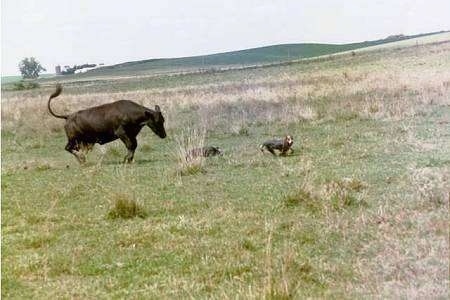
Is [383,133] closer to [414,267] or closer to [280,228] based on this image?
[280,228]

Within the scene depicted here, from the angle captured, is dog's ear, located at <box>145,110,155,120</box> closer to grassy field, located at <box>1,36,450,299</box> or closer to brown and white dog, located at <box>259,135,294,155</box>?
grassy field, located at <box>1,36,450,299</box>

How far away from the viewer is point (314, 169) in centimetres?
1294

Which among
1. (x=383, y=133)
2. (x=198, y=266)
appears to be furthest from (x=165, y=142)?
(x=198, y=266)

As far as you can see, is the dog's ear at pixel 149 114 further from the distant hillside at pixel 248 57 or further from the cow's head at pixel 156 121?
the distant hillside at pixel 248 57

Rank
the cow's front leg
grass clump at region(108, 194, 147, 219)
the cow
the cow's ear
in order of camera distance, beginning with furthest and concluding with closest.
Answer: the cow's ear
the cow
the cow's front leg
grass clump at region(108, 194, 147, 219)

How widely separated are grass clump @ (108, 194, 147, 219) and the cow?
19.9ft

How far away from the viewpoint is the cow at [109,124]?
1625 cm

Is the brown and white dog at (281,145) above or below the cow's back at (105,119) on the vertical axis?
below

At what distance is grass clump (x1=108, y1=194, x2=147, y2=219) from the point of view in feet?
31.8

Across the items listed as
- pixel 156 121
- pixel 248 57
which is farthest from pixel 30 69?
pixel 156 121

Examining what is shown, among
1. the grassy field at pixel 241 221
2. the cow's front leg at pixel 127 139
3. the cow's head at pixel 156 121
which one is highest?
the cow's head at pixel 156 121

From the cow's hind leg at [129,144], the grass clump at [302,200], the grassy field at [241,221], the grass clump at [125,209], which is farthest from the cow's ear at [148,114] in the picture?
the grass clump at [302,200]

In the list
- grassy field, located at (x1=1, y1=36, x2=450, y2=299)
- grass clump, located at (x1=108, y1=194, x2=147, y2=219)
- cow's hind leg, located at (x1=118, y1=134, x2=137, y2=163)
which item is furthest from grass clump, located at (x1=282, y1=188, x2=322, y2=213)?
cow's hind leg, located at (x1=118, y1=134, x2=137, y2=163)

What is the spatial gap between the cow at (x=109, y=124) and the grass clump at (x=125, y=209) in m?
6.08
